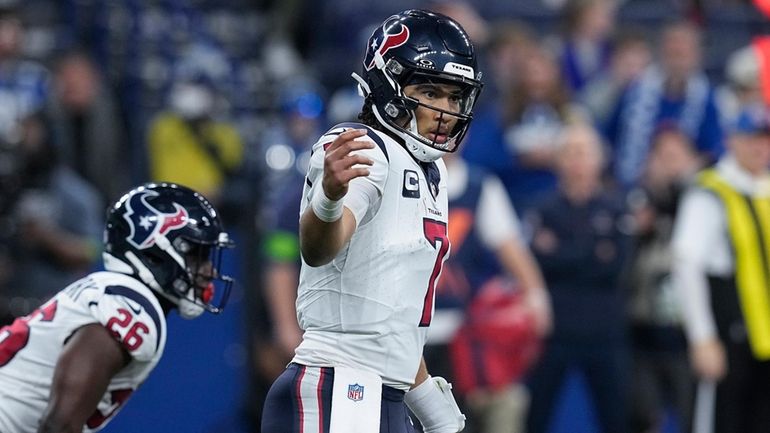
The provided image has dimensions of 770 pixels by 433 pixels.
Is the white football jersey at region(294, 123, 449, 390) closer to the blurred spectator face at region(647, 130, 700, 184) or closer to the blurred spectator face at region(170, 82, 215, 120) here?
the blurred spectator face at region(647, 130, 700, 184)

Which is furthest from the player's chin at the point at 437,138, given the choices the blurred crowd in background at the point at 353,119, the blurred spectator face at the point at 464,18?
the blurred spectator face at the point at 464,18

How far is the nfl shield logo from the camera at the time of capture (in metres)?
3.76

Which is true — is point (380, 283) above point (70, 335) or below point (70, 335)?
above

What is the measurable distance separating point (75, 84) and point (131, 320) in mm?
4685

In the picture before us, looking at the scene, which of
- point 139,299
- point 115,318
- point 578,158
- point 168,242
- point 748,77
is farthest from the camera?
point 748,77

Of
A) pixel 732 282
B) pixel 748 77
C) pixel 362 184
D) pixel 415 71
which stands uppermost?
pixel 415 71

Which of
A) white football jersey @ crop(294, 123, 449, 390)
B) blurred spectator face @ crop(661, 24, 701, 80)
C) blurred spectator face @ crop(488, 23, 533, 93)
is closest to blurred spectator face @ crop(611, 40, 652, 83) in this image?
blurred spectator face @ crop(661, 24, 701, 80)

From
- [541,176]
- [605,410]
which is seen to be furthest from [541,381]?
[541,176]

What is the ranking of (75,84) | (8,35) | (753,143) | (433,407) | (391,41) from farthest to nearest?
(75,84) → (8,35) → (753,143) → (433,407) → (391,41)

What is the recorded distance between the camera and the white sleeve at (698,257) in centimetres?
709

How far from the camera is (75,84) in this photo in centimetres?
874

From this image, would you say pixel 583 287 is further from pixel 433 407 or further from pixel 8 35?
pixel 433 407

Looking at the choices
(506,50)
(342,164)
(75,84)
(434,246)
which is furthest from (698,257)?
(342,164)

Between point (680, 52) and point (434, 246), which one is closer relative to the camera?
point (434, 246)
